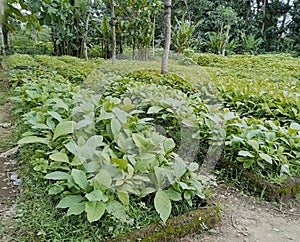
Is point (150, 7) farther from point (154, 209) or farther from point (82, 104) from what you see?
point (154, 209)

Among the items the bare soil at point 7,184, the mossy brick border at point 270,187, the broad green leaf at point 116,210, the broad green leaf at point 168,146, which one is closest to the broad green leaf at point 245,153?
the mossy brick border at point 270,187

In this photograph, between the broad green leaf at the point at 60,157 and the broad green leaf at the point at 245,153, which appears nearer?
the broad green leaf at the point at 60,157

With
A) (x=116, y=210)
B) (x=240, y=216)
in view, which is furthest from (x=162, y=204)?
(x=240, y=216)

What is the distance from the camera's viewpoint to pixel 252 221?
7.11ft

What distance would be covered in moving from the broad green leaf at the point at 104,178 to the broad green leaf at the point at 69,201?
0.44ft

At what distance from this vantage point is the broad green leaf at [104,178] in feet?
5.74

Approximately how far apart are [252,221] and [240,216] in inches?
3.4

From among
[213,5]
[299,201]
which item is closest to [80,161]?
[299,201]

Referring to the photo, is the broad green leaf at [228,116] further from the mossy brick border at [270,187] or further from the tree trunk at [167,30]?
the tree trunk at [167,30]

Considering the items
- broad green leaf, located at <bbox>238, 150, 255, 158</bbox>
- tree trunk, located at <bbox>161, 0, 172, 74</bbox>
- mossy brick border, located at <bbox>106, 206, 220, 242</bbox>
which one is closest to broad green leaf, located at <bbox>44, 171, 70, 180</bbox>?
mossy brick border, located at <bbox>106, 206, 220, 242</bbox>

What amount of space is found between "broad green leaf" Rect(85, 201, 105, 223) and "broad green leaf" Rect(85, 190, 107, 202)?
3cm

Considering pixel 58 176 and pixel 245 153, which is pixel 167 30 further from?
pixel 58 176

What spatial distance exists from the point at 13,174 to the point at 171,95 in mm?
1799

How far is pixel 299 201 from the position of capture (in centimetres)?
245
